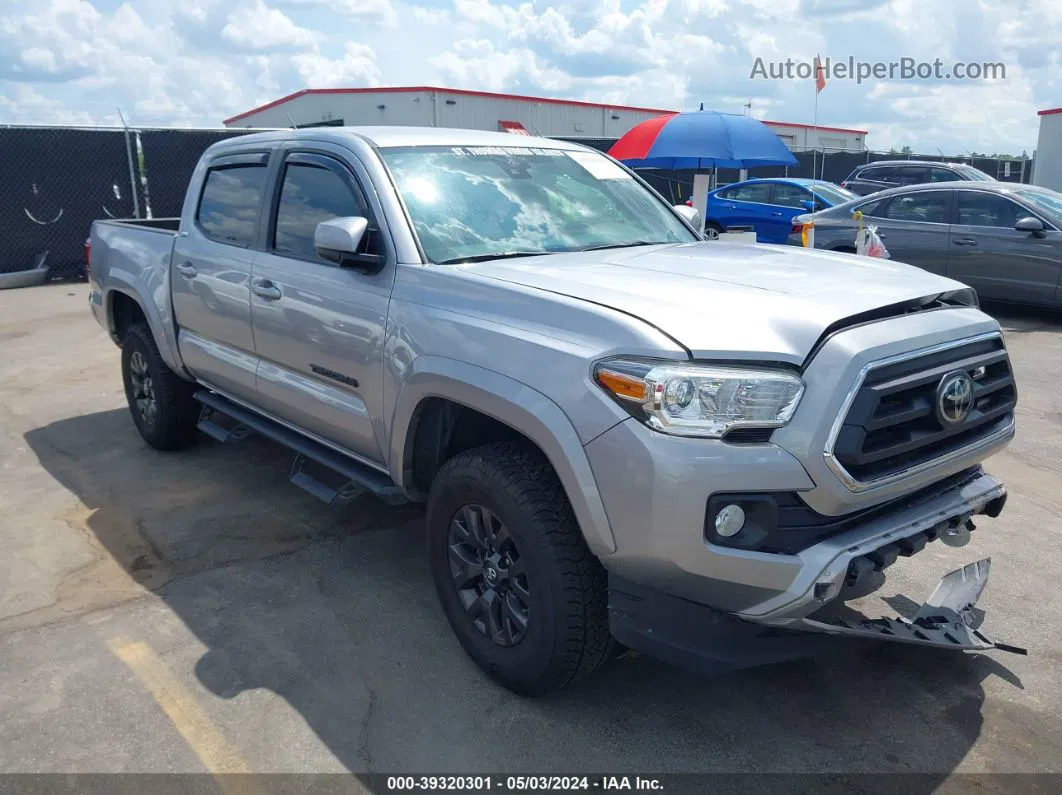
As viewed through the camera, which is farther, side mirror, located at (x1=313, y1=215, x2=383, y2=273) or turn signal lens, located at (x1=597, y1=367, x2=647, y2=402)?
side mirror, located at (x1=313, y1=215, x2=383, y2=273)

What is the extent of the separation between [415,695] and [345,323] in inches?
58.6

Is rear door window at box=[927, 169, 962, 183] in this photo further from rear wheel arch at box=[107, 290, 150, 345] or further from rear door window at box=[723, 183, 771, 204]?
rear wheel arch at box=[107, 290, 150, 345]

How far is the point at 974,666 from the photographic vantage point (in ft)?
11.1

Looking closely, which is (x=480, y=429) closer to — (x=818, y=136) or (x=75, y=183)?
(x=75, y=183)

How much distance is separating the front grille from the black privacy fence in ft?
41.1

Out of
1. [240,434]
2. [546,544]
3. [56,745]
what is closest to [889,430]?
[546,544]

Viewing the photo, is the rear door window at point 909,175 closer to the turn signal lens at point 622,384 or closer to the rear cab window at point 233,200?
the rear cab window at point 233,200

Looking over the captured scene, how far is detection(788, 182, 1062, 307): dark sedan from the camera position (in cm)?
976

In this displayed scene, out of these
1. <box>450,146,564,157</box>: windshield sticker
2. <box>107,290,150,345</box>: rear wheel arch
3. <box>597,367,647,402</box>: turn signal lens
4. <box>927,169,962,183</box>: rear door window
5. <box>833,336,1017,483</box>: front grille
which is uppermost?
<box>450,146,564,157</box>: windshield sticker

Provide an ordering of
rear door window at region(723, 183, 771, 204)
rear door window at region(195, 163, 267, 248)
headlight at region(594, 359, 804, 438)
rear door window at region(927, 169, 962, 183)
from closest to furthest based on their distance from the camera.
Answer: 1. headlight at region(594, 359, 804, 438)
2. rear door window at region(195, 163, 267, 248)
3. rear door window at region(723, 183, 771, 204)
4. rear door window at region(927, 169, 962, 183)

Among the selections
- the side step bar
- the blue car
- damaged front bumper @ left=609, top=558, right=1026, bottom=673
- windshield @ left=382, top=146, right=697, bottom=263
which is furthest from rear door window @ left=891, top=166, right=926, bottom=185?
damaged front bumper @ left=609, top=558, right=1026, bottom=673

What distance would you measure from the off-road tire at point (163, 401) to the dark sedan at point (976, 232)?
26.8ft

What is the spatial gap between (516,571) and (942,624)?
1.50 meters

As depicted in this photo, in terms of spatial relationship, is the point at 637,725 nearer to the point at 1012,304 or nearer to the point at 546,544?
the point at 546,544
